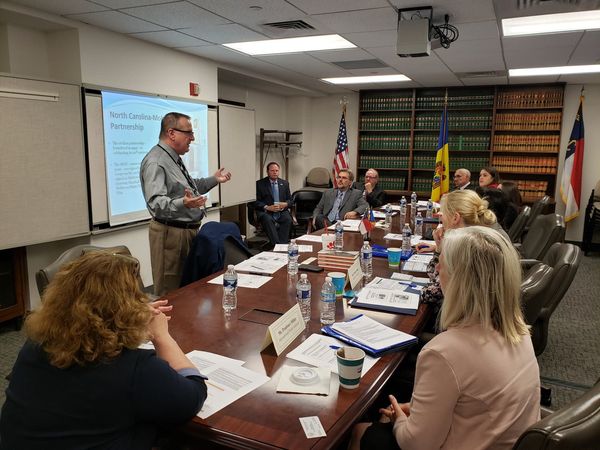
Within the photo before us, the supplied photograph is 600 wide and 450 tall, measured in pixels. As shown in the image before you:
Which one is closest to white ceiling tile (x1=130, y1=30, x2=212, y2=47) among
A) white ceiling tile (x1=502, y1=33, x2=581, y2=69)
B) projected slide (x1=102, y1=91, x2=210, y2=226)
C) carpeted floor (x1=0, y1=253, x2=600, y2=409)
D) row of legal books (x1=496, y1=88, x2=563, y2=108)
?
projected slide (x1=102, y1=91, x2=210, y2=226)

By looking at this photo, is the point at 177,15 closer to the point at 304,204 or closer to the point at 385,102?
the point at 304,204

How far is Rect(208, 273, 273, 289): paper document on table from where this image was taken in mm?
2380

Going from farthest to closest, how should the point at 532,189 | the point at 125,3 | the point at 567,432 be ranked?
1. the point at 532,189
2. the point at 125,3
3. the point at 567,432

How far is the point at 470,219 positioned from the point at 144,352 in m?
1.96

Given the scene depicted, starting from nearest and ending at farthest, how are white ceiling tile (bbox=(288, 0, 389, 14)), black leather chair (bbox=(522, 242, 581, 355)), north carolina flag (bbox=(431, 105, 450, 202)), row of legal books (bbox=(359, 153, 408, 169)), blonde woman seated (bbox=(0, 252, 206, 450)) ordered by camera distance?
blonde woman seated (bbox=(0, 252, 206, 450)) < black leather chair (bbox=(522, 242, 581, 355)) < white ceiling tile (bbox=(288, 0, 389, 14)) < north carolina flag (bbox=(431, 105, 450, 202)) < row of legal books (bbox=(359, 153, 408, 169))

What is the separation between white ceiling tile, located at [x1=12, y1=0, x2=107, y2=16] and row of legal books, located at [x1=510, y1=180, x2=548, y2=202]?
21.6ft

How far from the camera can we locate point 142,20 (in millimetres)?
3566

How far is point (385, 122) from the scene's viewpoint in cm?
805

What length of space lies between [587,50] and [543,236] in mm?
2272

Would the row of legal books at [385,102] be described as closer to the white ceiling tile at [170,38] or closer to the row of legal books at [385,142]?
the row of legal books at [385,142]

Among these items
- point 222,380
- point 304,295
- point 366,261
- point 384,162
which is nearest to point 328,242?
point 366,261

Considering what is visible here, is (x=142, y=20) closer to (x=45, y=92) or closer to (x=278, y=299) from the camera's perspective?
(x=45, y=92)

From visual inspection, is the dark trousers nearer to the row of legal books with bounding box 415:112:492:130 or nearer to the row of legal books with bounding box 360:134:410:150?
the row of legal books with bounding box 360:134:410:150

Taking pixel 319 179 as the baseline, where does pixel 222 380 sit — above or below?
below
